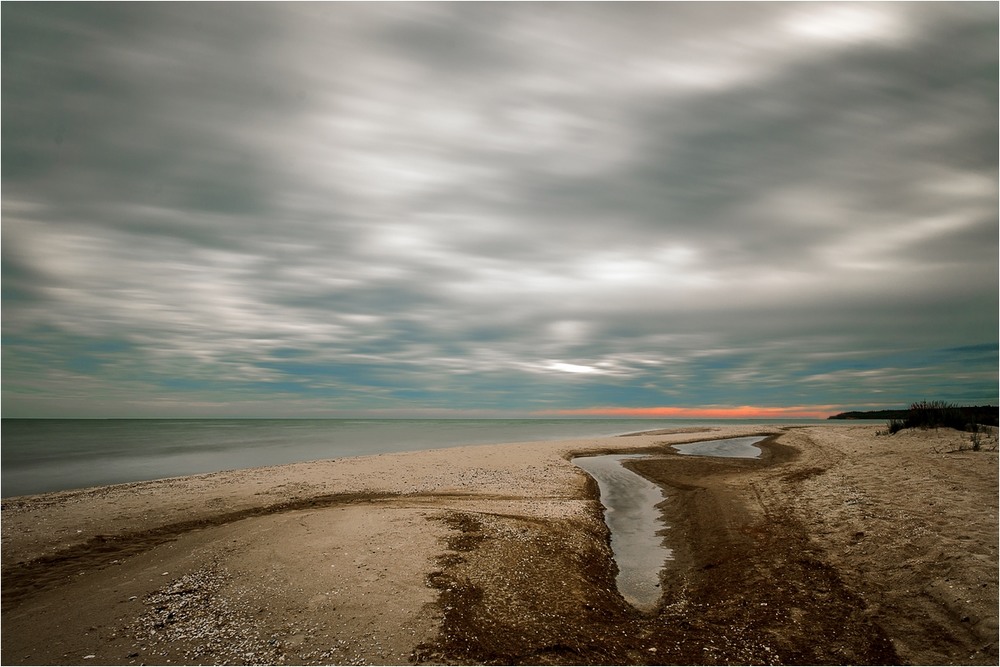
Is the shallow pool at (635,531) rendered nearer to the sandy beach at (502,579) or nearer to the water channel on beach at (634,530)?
the water channel on beach at (634,530)

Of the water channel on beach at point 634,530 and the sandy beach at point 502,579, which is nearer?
the sandy beach at point 502,579

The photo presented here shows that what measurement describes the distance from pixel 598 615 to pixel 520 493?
37.6ft

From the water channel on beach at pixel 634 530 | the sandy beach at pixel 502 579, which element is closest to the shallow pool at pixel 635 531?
the water channel on beach at pixel 634 530

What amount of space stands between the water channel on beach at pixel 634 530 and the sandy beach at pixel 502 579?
0.38 meters

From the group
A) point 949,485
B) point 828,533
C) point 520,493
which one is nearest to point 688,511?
point 828,533

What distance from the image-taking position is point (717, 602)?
9.78m

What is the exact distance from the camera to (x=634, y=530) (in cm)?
1622

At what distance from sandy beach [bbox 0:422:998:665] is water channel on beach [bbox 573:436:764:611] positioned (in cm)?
38

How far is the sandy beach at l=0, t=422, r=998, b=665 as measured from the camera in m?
8.02

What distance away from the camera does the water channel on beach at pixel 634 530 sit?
1113 cm

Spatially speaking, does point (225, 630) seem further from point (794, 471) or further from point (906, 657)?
point (794, 471)

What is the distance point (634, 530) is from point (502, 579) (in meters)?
7.28

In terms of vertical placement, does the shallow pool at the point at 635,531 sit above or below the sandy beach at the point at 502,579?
below

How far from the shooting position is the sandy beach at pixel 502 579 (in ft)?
26.3
